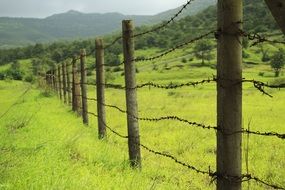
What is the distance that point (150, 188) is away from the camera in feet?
19.5

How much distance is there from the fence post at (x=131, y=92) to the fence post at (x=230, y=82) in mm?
3661

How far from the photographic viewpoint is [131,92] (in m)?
8.30

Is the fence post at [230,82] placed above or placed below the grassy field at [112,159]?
above

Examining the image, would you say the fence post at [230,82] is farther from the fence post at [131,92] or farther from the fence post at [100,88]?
the fence post at [100,88]

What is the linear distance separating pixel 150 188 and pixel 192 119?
13250 millimetres

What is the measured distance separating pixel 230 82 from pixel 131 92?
3.94m

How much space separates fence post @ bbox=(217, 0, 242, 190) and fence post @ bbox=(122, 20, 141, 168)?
12.0 ft

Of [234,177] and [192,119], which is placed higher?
[234,177]

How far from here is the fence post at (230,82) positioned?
4441 millimetres

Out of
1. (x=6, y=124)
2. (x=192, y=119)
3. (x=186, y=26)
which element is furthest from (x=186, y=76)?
(x=186, y=26)

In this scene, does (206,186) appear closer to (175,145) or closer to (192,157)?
(192,157)

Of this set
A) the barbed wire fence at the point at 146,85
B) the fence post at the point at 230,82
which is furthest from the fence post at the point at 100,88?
the fence post at the point at 230,82

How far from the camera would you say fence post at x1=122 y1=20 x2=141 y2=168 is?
26.9 ft

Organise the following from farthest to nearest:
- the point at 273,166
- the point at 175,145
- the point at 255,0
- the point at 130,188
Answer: the point at 255,0, the point at 175,145, the point at 273,166, the point at 130,188
